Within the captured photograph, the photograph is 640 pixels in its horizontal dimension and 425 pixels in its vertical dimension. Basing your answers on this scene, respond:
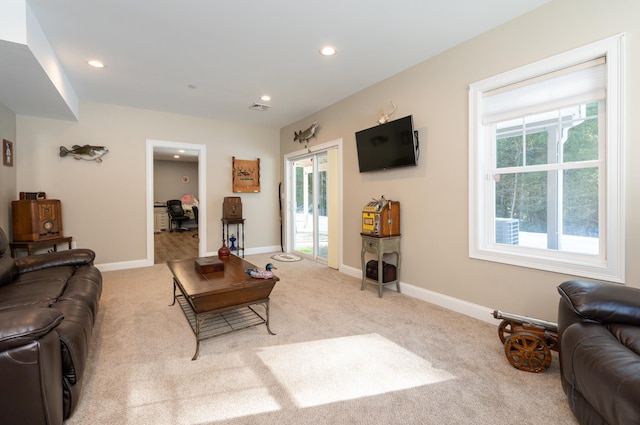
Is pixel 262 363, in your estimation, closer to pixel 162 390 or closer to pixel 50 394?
pixel 162 390

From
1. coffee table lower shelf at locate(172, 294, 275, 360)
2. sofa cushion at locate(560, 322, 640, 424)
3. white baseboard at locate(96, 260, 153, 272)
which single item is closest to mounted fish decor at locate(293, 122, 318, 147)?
coffee table lower shelf at locate(172, 294, 275, 360)

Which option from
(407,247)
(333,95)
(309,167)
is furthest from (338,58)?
(309,167)

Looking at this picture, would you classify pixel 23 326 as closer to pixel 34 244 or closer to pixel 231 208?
pixel 34 244

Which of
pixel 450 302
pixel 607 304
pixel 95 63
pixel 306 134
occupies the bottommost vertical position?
pixel 450 302

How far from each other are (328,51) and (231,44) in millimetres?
946

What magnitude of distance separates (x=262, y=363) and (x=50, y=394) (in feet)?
3.61

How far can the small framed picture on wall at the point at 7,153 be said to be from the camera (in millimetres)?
3537

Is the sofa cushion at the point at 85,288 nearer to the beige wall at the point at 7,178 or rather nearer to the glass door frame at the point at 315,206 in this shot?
the beige wall at the point at 7,178

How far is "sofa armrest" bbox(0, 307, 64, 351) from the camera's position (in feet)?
3.83

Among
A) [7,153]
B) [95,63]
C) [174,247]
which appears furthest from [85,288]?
[174,247]

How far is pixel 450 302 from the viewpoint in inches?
118

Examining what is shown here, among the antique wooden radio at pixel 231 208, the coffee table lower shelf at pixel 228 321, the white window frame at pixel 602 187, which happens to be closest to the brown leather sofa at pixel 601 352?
the white window frame at pixel 602 187

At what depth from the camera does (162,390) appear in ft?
5.71

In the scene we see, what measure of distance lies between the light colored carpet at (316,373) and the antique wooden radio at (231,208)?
2.50 m
